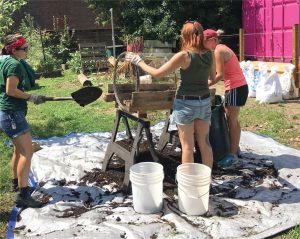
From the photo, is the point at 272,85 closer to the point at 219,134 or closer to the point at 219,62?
the point at 219,134

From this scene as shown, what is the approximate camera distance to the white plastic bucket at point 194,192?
343 centimetres

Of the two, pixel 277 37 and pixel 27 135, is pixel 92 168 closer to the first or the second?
pixel 27 135

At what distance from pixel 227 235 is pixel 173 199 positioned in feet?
2.60

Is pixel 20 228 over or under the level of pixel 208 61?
under

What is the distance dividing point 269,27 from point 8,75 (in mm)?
9113

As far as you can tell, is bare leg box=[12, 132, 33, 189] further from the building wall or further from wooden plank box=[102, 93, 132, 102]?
the building wall

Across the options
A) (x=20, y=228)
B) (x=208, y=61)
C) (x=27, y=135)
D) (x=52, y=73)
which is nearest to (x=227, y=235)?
(x=208, y=61)

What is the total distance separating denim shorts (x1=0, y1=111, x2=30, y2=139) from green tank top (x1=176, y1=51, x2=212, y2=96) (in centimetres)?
155

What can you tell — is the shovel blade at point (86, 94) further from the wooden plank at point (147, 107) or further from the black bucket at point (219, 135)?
the black bucket at point (219, 135)

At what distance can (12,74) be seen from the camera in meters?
3.57

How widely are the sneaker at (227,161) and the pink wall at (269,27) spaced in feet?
20.5

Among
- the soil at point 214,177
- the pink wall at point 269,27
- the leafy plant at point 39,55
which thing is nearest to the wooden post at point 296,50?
the pink wall at point 269,27

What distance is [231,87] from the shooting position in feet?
15.2

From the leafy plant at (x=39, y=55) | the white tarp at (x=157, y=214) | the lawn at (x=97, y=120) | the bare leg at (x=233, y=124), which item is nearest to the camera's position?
the white tarp at (x=157, y=214)
